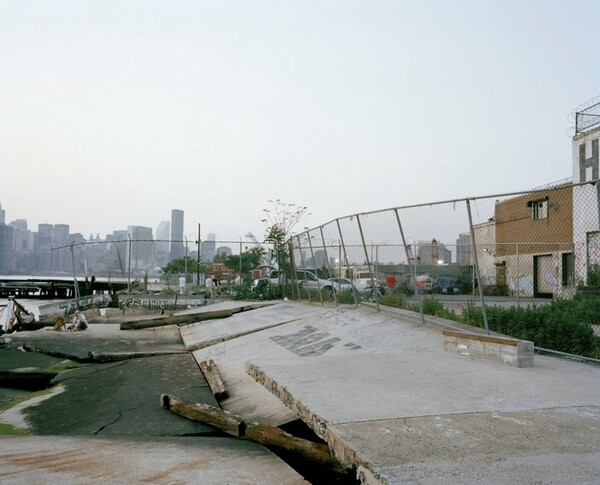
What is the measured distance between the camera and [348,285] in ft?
47.6

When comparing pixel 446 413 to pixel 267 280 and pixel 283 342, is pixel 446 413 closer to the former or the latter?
pixel 283 342

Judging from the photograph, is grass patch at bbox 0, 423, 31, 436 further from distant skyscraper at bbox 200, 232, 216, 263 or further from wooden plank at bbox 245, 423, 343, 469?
distant skyscraper at bbox 200, 232, 216, 263

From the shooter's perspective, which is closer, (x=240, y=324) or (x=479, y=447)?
(x=479, y=447)

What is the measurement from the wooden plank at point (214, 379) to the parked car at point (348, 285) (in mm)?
4970

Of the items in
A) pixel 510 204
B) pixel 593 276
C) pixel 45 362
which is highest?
pixel 510 204

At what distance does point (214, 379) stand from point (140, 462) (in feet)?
13.3

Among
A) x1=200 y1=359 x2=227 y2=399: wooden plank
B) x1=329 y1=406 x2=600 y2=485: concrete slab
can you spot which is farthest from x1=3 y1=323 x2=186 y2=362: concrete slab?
x1=329 y1=406 x2=600 y2=485: concrete slab

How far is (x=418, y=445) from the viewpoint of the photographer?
3564 millimetres

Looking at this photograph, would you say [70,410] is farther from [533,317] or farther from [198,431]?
[533,317]

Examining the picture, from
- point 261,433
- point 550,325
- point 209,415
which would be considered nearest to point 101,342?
point 209,415

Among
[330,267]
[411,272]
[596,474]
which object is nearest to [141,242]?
[330,267]

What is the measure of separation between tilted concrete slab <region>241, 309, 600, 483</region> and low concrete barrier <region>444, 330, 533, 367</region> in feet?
0.44

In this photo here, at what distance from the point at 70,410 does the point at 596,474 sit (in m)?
6.64

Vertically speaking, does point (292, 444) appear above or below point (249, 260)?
below
